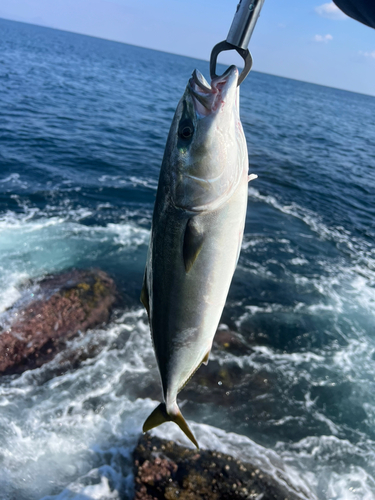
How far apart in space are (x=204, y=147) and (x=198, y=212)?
397mm

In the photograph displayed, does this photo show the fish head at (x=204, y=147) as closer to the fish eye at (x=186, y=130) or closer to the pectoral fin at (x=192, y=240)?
the fish eye at (x=186, y=130)

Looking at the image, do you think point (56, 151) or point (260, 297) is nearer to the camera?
point (260, 297)

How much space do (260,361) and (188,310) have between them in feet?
19.7

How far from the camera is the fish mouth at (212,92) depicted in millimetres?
2039

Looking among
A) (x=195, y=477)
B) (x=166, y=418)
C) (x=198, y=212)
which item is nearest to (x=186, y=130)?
(x=198, y=212)

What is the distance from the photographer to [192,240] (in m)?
2.24

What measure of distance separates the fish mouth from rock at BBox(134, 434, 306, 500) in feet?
16.8

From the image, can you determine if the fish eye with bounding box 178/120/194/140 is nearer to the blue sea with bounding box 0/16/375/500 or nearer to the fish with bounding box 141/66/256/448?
the fish with bounding box 141/66/256/448

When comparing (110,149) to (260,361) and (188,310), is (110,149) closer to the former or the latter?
(260,361)

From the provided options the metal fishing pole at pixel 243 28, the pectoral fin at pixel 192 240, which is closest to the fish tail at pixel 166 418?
the pectoral fin at pixel 192 240

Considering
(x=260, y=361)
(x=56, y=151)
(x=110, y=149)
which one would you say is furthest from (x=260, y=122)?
(x=260, y=361)

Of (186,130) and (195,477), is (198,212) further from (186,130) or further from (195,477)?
(195,477)

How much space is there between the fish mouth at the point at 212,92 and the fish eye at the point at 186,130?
8 centimetres

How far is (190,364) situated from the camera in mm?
2689
